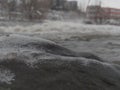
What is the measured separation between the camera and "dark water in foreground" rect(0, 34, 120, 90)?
13.4ft

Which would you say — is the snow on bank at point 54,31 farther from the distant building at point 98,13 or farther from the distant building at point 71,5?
the distant building at point 71,5

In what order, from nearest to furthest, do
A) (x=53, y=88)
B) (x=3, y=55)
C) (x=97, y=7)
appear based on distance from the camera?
(x=53, y=88), (x=3, y=55), (x=97, y=7)

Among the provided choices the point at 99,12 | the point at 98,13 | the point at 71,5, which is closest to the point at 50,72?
the point at 98,13

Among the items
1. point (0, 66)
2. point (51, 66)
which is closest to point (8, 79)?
point (0, 66)

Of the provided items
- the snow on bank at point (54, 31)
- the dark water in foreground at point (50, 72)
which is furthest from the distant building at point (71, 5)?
the dark water in foreground at point (50, 72)

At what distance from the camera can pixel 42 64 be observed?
4.40m

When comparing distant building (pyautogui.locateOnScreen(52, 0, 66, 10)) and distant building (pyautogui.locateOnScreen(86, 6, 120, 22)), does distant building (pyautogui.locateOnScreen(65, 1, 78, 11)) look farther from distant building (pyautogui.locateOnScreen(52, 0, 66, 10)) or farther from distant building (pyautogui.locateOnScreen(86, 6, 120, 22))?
distant building (pyautogui.locateOnScreen(86, 6, 120, 22))

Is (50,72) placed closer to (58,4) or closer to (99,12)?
(99,12)

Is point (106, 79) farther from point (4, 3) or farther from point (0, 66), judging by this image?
point (4, 3)

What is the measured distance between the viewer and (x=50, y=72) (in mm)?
4277

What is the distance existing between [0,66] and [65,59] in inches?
38.4

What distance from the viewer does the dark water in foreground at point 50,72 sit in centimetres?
407

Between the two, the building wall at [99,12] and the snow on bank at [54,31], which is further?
the building wall at [99,12]

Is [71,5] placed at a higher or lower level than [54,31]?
lower
